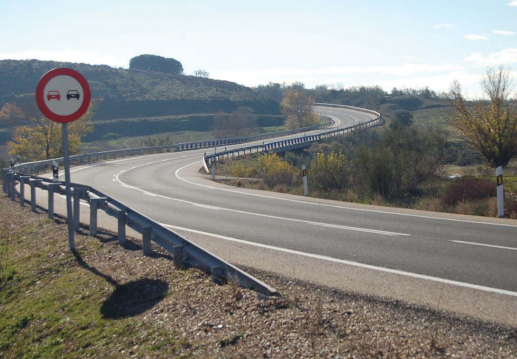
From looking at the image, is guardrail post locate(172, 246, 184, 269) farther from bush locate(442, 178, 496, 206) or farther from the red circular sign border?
bush locate(442, 178, 496, 206)

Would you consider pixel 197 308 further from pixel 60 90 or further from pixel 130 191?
pixel 130 191

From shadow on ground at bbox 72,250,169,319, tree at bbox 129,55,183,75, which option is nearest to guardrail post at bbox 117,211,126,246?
shadow on ground at bbox 72,250,169,319

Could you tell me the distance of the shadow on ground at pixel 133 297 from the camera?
5.84 m

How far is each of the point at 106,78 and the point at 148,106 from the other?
49.9 feet

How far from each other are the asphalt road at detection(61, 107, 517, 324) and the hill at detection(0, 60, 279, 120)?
7305 centimetres

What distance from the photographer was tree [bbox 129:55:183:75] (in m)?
136

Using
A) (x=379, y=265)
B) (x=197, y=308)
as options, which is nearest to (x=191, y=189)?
(x=379, y=265)

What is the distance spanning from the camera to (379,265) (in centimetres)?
735

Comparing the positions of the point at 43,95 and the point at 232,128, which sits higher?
the point at 43,95

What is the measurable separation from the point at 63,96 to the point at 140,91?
97392 millimetres

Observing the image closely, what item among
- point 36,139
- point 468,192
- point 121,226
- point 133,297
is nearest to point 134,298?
point 133,297

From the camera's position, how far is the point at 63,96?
7.48 metres

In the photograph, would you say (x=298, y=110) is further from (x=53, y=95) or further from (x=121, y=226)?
(x=53, y=95)

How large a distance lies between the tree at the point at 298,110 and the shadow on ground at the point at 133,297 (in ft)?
249
